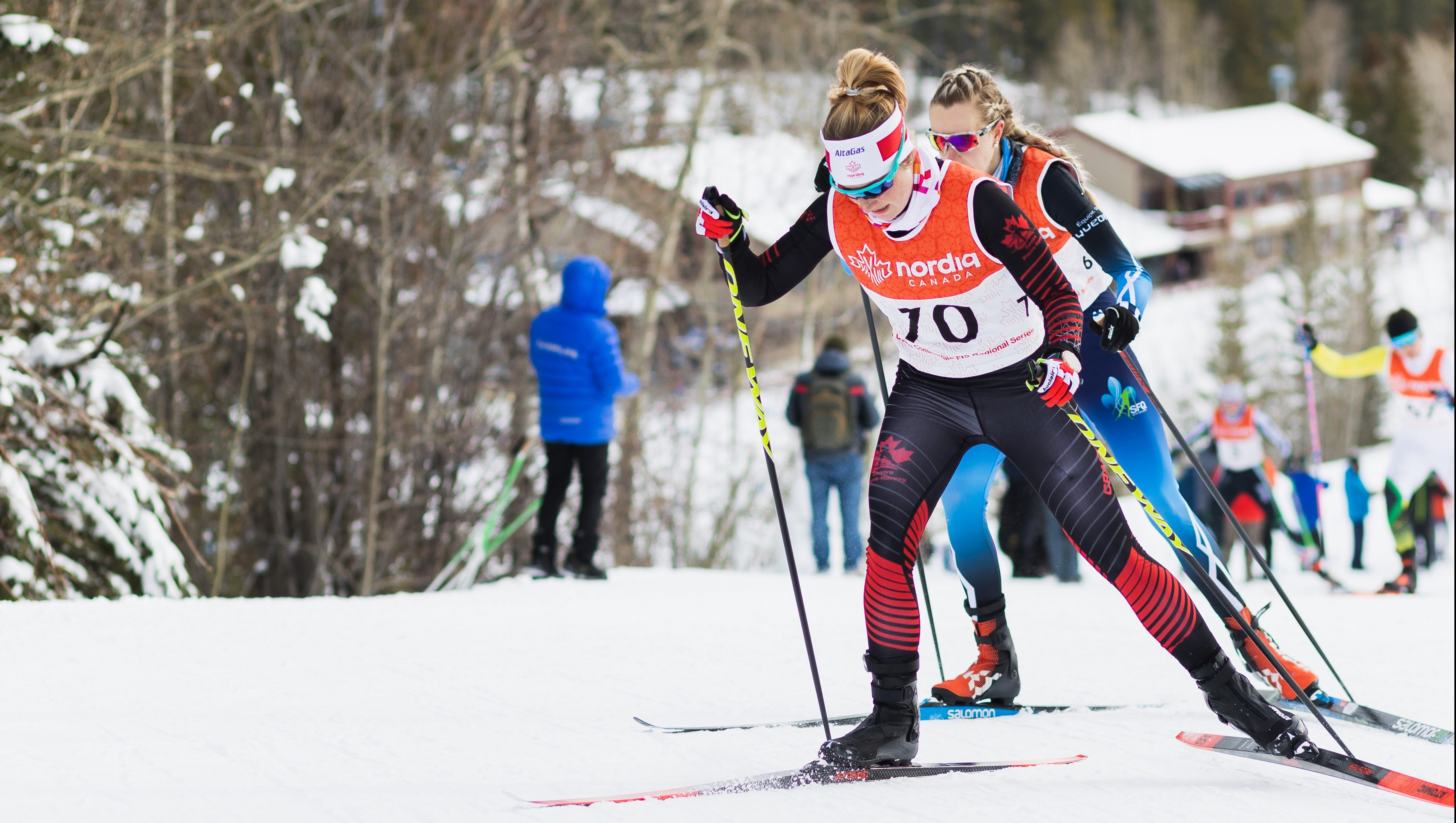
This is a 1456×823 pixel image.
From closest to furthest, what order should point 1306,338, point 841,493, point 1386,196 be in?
point 1306,338 < point 841,493 < point 1386,196

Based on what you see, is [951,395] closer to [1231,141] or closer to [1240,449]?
[1240,449]

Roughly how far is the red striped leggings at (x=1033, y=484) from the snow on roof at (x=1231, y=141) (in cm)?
4571

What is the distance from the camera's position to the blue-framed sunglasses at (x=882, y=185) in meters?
2.53

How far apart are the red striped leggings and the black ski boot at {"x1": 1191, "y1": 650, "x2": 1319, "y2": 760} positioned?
4 centimetres

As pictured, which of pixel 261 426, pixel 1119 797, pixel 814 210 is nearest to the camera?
pixel 1119 797

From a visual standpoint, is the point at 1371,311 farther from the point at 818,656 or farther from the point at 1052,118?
the point at 818,656

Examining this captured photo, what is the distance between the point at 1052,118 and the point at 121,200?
161 ft

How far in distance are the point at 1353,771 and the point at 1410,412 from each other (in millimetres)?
5171

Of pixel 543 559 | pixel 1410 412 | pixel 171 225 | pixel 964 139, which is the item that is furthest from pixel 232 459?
pixel 1410 412

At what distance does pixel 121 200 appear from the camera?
7.21 metres

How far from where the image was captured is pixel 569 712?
132 inches

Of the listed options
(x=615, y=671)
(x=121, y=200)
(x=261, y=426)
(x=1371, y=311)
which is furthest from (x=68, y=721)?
(x=1371, y=311)

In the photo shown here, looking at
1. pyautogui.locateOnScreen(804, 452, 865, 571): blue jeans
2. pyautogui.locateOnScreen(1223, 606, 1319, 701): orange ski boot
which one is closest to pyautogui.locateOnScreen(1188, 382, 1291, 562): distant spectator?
pyautogui.locateOnScreen(804, 452, 865, 571): blue jeans

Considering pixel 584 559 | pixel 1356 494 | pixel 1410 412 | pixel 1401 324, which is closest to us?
pixel 584 559
